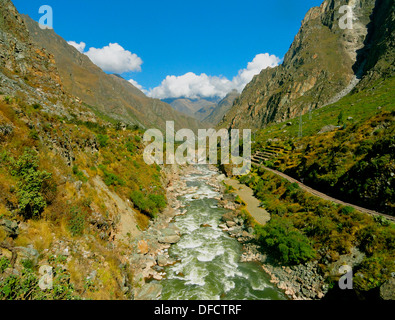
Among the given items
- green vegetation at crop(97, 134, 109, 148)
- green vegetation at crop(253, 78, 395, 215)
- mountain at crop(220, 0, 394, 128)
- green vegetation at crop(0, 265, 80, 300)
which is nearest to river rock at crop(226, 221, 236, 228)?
green vegetation at crop(253, 78, 395, 215)

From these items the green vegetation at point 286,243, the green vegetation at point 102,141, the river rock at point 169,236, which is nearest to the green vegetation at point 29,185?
the river rock at point 169,236

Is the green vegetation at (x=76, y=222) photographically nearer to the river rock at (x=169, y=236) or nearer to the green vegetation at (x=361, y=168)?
the river rock at (x=169, y=236)

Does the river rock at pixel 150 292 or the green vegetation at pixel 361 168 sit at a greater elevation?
the green vegetation at pixel 361 168

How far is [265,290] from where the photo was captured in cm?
1719

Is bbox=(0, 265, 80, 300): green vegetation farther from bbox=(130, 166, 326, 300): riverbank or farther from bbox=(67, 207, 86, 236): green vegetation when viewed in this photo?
bbox=(130, 166, 326, 300): riverbank

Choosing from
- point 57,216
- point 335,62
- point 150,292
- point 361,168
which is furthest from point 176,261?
point 335,62

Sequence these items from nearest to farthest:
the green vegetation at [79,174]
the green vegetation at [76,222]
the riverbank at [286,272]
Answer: the green vegetation at [76,222] < the riverbank at [286,272] < the green vegetation at [79,174]

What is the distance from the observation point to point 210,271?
62.8 ft

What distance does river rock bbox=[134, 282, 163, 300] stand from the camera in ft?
48.7

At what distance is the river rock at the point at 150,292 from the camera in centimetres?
1484

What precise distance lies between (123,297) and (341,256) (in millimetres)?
Answer: 19628

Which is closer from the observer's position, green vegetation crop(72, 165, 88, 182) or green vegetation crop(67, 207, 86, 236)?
green vegetation crop(67, 207, 86, 236)

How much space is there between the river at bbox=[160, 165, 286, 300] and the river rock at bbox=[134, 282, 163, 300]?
543mm

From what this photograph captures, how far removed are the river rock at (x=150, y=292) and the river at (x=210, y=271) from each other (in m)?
0.54
